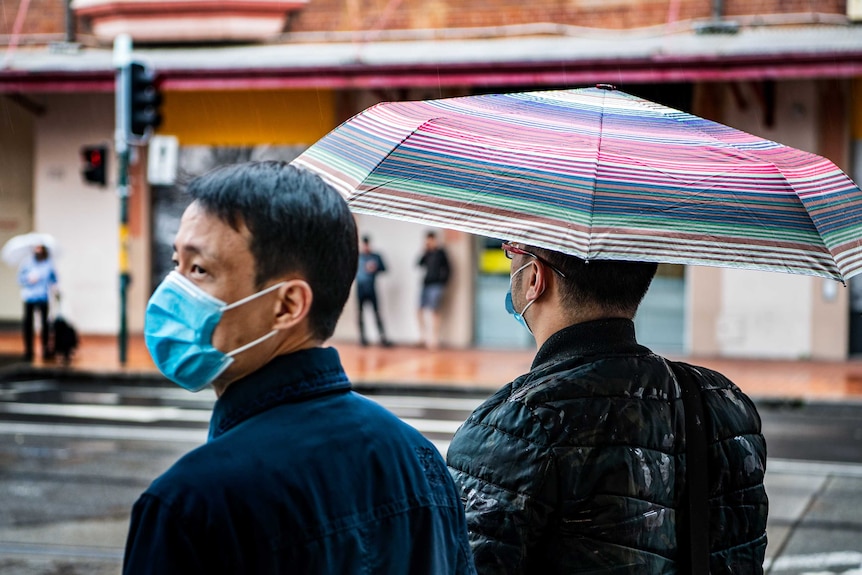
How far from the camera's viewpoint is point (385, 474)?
181 centimetres

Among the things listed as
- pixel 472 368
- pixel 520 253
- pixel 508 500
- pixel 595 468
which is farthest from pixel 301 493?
pixel 472 368

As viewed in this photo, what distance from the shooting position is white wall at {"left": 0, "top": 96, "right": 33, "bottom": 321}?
22.1m

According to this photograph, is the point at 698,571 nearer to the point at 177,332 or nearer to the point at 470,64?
the point at 177,332

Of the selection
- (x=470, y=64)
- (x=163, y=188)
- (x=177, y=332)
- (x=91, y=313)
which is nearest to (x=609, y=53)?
(x=470, y=64)

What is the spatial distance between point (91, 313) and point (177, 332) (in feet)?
65.9

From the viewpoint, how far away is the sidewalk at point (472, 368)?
49.2 ft

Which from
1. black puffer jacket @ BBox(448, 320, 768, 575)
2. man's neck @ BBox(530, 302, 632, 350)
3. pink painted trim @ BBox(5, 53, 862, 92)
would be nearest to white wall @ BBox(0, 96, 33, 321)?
pink painted trim @ BBox(5, 53, 862, 92)

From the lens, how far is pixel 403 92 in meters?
20.3

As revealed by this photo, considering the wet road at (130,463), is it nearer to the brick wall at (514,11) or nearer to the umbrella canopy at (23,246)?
the umbrella canopy at (23,246)

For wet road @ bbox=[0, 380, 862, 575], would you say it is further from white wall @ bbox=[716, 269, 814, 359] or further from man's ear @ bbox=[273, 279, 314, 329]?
man's ear @ bbox=[273, 279, 314, 329]

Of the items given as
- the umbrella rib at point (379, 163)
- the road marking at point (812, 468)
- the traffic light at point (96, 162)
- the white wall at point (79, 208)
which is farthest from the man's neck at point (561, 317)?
the white wall at point (79, 208)

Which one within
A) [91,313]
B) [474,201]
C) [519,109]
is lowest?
[91,313]

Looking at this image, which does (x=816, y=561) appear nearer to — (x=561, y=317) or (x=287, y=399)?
(x=561, y=317)

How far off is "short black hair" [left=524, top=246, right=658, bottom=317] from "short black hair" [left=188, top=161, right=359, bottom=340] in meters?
0.79
